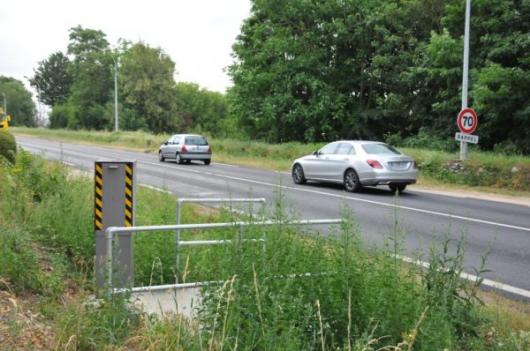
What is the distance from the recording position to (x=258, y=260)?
4824mm

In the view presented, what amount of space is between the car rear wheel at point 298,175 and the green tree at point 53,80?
112 meters

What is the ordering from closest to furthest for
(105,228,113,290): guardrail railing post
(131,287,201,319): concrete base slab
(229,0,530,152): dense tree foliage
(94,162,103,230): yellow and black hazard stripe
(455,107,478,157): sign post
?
(105,228,113,290): guardrail railing post, (131,287,201,319): concrete base slab, (94,162,103,230): yellow and black hazard stripe, (455,107,478,157): sign post, (229,0,530,152): dense tree foliage

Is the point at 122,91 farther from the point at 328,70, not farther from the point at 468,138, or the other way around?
the point at 468,138

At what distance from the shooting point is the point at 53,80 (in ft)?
409

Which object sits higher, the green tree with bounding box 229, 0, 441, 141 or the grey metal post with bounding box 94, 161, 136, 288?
the green tree with bounding box 229, 0, 441, 141

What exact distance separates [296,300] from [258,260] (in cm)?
66

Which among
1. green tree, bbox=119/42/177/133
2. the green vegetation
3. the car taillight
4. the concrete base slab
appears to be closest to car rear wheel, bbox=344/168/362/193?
the car taillight

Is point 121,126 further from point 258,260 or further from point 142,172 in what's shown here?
point 258,260

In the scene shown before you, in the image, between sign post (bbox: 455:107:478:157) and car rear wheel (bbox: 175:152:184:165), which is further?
car rear wheel (bbox: 175:152:184:165)

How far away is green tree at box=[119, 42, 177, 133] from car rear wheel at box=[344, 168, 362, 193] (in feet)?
203

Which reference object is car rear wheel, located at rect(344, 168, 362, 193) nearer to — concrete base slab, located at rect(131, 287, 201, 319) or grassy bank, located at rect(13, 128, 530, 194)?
grassy bank, located at rect(13, 128, 530, 194)

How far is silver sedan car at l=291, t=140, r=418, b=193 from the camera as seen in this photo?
56.7ft

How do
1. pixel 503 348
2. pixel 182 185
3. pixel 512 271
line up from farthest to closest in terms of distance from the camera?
pixel 182 185, pixel 512 271, pixel 503 348

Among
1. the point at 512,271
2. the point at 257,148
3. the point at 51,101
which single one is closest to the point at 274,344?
the point at 512,271
